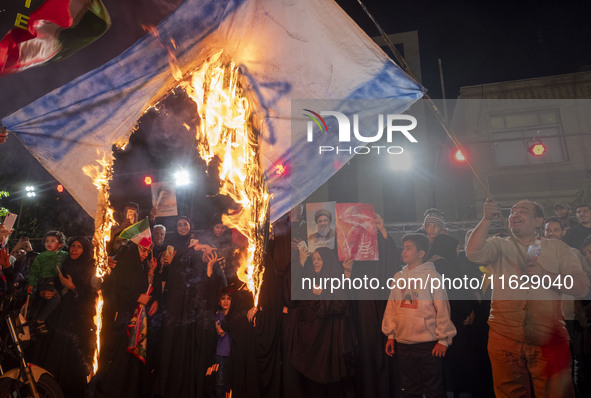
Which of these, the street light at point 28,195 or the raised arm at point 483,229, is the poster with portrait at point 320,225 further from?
the street light at point 28,195

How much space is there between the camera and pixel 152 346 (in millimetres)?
4547

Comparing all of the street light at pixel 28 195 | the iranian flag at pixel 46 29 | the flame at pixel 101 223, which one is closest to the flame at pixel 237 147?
the iranian flag at pixel 46 29

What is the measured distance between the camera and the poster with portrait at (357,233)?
456cm

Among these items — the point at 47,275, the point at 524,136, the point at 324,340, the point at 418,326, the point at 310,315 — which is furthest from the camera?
the point at 524,136

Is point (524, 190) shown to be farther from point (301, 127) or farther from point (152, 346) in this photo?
point (152, 346)

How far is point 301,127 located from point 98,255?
3.69 metres

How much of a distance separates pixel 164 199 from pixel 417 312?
743 centimetres

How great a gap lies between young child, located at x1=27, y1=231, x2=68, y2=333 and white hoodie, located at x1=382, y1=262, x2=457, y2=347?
4721mm

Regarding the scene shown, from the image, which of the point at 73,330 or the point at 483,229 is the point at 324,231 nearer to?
the point at 483,229

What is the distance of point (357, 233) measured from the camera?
15.1ft

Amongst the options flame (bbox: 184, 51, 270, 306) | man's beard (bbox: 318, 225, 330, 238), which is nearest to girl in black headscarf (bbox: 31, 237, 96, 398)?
flame (bbox: 184, 51, 270, 306)

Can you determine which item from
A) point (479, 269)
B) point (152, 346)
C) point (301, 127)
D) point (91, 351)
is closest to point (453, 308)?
point (479, 269)

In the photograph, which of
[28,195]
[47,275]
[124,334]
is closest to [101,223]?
[47,275]

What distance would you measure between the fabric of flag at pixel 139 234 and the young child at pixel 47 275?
1292mm
